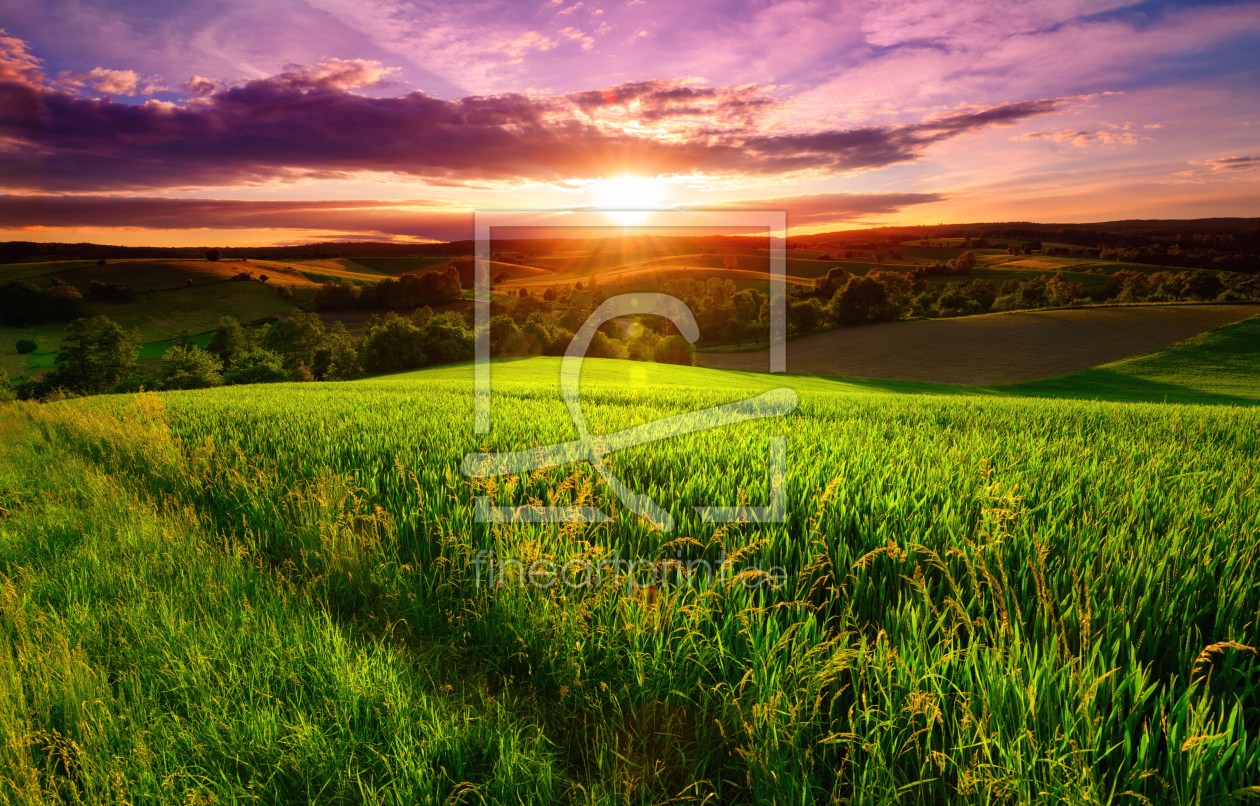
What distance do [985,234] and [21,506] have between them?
165658 millimetres

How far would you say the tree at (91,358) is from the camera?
62362mm

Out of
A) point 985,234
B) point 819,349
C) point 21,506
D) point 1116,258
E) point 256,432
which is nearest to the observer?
point 21,506

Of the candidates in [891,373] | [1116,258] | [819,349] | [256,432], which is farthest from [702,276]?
[256,432]

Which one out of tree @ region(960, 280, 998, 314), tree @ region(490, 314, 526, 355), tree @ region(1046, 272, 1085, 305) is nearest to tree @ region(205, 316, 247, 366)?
tree @ region(490, 314, 526, 355)

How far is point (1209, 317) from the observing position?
2277 inches

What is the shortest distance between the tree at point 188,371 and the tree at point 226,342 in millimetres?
13646

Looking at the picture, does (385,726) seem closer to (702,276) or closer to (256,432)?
(256,432)

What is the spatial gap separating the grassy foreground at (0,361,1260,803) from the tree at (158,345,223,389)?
195 feet

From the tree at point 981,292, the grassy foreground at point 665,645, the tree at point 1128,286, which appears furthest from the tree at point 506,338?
the tree at point 1128,286

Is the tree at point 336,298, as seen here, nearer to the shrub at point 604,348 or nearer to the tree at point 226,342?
the tree at point 226,342

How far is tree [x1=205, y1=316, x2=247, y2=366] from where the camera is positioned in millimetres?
69062

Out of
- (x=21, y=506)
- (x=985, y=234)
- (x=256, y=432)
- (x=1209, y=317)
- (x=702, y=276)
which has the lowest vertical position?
(x=21, y=506)

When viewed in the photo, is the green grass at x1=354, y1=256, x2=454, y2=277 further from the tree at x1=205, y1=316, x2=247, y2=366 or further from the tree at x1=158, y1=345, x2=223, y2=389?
the tree at x1=158, y1=345, x2=223, y2=389

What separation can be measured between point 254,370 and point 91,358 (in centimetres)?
3040
